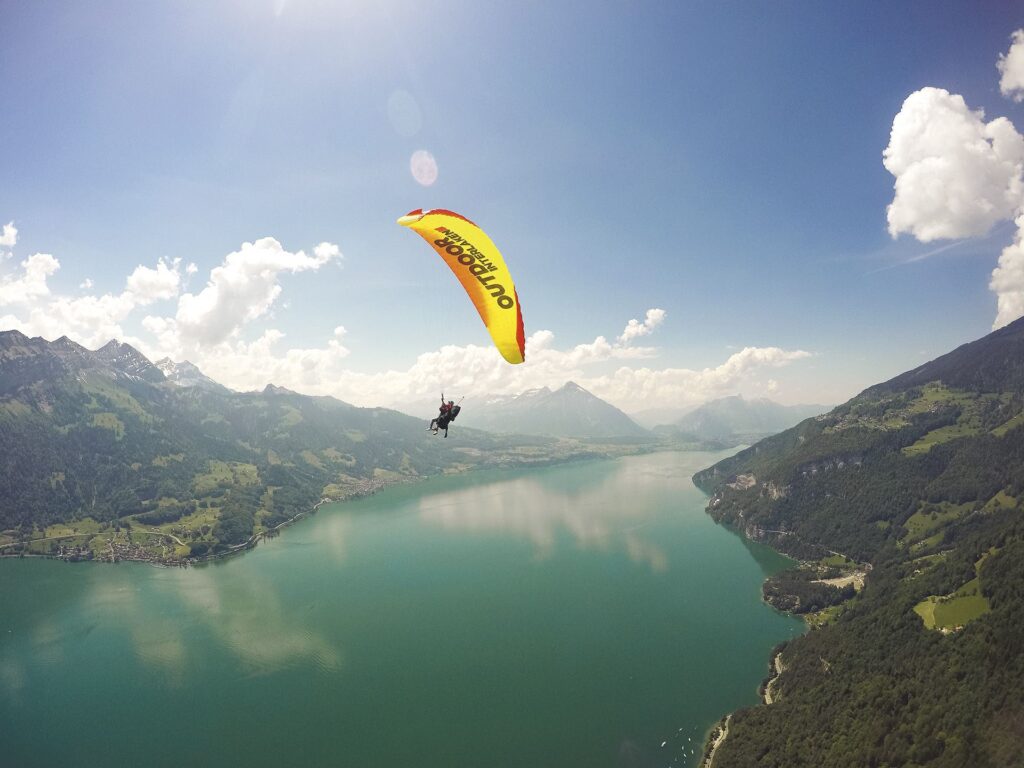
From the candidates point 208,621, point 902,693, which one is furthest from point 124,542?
point 902,693

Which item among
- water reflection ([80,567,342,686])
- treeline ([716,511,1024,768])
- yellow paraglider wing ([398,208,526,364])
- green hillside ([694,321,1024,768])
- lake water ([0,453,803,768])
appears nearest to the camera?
yellow paraglider wing ([398,208,526,364])

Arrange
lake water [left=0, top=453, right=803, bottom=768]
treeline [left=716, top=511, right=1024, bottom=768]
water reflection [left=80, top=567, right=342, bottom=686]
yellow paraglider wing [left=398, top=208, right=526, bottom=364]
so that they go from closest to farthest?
1. yellow paraglider wing [left=398, top=208, right=526, bottom=364]
2. treeline [left=716, top=511, right=1024, bottom=768]
3. lake water [left=0, top=453, right=803, bottom=768]
4. water reflection [left=80, top=567, right=342, bottom=686]

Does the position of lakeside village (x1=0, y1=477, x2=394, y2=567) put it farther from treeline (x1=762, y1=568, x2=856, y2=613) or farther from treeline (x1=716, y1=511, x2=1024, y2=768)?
treeline (x1=762, y1=568, x2=856, y2=613)

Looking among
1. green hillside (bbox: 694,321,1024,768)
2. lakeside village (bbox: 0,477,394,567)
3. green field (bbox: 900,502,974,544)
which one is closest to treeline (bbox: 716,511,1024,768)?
green hillside (bbox: 694,321,1024,768)

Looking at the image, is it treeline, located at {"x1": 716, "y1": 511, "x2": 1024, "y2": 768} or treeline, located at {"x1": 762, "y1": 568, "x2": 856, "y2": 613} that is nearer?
treeline, located at {"x1": 716, "y1": 511, "x2": 1024, "y2": 768}

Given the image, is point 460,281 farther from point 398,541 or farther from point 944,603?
point 398,541

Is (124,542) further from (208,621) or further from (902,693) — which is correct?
(902,693)
